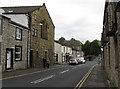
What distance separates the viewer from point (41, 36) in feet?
94.1

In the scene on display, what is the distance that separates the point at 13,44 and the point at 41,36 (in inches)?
411

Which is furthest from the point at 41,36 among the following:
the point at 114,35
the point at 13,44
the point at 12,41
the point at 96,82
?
the point at 114,35

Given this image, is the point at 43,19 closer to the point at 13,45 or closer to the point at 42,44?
the point at 42,44

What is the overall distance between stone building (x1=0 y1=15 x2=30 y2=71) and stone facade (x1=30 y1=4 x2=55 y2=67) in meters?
2.02

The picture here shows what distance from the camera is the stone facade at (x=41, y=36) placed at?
24.4 meters

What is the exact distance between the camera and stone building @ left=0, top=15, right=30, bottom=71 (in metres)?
16.4

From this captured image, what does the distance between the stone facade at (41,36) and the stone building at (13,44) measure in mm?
2019

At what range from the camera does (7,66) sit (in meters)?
17.6

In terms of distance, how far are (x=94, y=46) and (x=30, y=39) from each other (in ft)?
235

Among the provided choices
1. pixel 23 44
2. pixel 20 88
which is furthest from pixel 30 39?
pixel 20 88

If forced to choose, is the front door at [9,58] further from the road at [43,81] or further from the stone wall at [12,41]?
the road at [43,81]

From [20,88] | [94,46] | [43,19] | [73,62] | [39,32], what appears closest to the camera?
[20,88]

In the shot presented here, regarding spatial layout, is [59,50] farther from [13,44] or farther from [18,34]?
[13,44]

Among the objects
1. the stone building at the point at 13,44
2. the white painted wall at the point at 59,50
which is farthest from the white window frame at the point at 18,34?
the white painted wall at the point at 59,50
